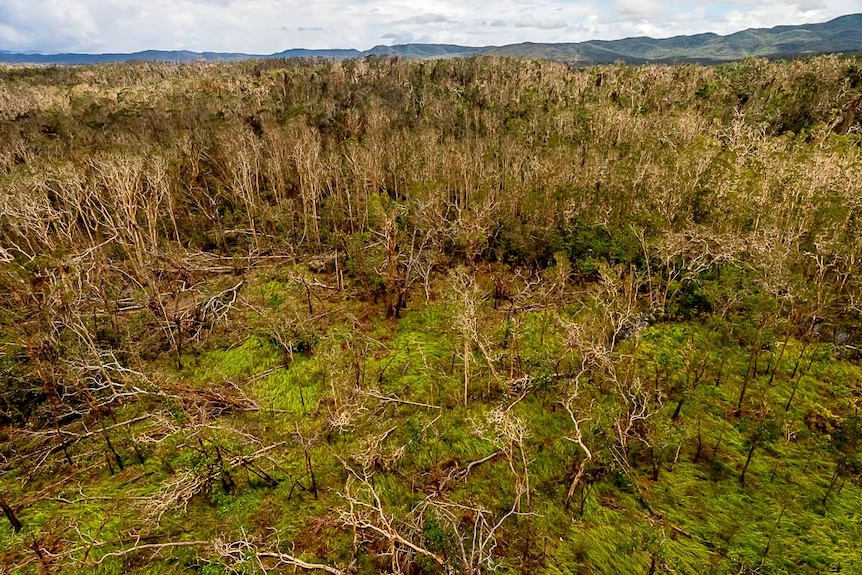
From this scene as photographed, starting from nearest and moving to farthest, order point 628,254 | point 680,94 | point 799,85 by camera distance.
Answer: point 628,254 < point 799,85 < point 680,94

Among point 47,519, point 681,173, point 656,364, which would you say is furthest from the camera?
point 681,173

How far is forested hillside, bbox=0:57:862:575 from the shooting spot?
9.60 m

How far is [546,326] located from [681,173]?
11.7 metres

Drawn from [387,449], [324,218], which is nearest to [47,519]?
[387,449]

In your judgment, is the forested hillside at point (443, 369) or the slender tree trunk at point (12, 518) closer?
the slender tree trunk at point (12, 518)

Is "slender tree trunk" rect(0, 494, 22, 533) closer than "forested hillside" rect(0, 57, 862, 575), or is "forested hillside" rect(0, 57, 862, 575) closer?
"slender tree trunk" rect(0, 494, 22, 533)

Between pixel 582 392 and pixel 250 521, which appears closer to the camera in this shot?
pixel 250 521

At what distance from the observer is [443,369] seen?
15914 millimetres

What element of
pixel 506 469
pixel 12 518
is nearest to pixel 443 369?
pixel 506 469

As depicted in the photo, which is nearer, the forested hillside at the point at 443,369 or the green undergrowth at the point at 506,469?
the green undergrowth at the point at 506,469

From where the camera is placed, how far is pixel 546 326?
58.1ft

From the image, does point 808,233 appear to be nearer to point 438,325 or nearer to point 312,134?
point 438,325

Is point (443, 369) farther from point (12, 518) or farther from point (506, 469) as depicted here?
point (12, 518)

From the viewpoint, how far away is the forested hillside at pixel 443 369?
9602 mm
